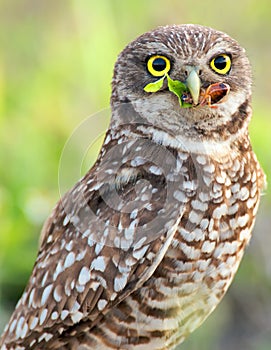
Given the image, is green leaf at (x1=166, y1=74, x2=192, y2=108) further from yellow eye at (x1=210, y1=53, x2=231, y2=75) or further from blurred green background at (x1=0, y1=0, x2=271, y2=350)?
blurred green background at (x1=0, y1=0, x2=271, y2=350)

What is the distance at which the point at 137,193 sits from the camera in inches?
171

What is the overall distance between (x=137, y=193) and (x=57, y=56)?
369 centimetres

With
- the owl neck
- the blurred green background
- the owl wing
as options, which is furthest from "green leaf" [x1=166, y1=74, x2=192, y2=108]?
the blurred green background

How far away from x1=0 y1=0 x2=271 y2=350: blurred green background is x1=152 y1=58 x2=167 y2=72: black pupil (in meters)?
1.84

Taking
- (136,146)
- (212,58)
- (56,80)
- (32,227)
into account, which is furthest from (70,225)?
(56,80)

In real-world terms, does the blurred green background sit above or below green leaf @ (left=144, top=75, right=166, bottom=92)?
below

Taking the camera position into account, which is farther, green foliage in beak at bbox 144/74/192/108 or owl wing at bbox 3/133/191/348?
owl wing at bbox 3/133/191/348

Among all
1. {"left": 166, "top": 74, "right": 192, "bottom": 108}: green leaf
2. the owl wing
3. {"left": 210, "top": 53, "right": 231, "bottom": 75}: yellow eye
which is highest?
{"left": 210, "top": 53, "right": 231, "bottom": 75}: yellow eye

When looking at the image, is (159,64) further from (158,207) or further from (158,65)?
(158,207)

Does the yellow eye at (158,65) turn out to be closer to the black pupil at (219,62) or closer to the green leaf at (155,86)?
the green leaf at (155,86)

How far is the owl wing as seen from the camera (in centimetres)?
427

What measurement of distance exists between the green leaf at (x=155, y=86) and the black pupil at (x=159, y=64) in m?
0.05

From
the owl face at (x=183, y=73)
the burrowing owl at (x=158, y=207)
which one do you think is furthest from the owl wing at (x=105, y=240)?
the owl face at (x=183, y=73)

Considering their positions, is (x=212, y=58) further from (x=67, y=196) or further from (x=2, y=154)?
(x=2, y=154)
